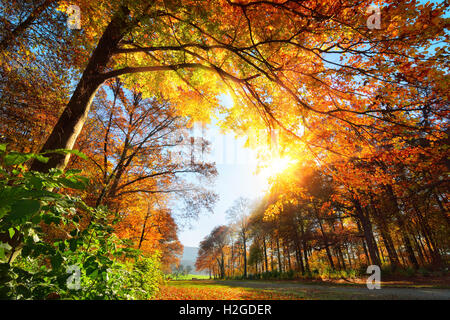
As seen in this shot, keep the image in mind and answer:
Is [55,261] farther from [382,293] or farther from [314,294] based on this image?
[382,293]

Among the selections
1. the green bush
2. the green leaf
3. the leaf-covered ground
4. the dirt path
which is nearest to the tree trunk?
the green bush

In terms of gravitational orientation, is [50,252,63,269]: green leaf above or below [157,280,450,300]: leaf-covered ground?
above

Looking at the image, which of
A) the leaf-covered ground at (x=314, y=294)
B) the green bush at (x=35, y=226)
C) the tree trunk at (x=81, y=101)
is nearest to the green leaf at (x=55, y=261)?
the green bush at (x=35, y=226)

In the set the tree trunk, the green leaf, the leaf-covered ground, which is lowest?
the leaf-covered ground

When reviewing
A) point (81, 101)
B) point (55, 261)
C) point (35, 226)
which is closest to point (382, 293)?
point (55, 261)

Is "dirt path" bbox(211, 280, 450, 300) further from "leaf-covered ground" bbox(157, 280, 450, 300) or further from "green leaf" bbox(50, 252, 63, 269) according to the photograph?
"green leaf" bbox(50, 252, 63, 269)

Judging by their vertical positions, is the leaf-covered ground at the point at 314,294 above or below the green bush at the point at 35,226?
below

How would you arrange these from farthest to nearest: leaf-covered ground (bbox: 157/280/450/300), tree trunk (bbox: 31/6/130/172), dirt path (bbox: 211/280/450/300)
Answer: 1. leaf-covered ground (bbox: 157/280/450/300)
2. dirt path (bbox: 211/280/450/300)
3. tree trunk (bbox: 31/6/130/172)

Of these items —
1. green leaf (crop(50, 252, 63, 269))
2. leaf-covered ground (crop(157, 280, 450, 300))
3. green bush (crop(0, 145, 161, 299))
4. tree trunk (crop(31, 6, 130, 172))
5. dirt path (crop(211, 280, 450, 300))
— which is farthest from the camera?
leaf-covered ground (crop(157, 280, 450, 300))

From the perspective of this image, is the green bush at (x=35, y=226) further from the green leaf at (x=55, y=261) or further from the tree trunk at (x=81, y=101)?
the tree trunk at (x=81, y=101)

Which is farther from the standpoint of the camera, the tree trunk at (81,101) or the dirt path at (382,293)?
the dirt path at (382,293)

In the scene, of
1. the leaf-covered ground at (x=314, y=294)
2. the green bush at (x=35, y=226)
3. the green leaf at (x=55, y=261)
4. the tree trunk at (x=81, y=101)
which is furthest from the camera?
the leaf-covered ground at (x=314, y=294)

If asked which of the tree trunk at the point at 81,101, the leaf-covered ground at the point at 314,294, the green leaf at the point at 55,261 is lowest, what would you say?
the leaf-covered ground at the point at 314,294
